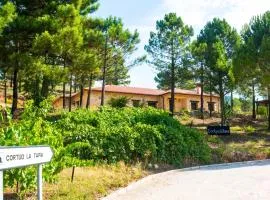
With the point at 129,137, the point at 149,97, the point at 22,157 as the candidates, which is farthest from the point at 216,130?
the point at 149,97

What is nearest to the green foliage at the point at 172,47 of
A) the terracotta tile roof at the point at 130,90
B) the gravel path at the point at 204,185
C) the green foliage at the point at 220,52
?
the green foliage at the point at 220,52

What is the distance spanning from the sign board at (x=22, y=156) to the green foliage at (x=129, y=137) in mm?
6393

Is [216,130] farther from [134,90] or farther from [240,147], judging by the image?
→ [134,90]

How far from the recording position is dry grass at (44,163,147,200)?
9.81 metres

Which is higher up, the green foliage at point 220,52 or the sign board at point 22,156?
the green foliage at point 220,52

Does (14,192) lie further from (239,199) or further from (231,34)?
(231,34)

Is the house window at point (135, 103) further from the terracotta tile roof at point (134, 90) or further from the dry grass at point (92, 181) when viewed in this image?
the dry grass at point (92, 181)

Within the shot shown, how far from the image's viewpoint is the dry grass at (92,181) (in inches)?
386

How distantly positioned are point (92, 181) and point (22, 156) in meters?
5.69

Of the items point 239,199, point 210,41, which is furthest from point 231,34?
point 239,199

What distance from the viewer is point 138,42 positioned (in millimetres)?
40750

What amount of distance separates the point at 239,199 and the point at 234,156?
30.9 ft

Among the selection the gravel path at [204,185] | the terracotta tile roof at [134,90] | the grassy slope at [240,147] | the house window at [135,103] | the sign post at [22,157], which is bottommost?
the gravel path at [204,185]

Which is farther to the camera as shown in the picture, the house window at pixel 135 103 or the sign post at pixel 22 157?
the house window at pixel 135 103
